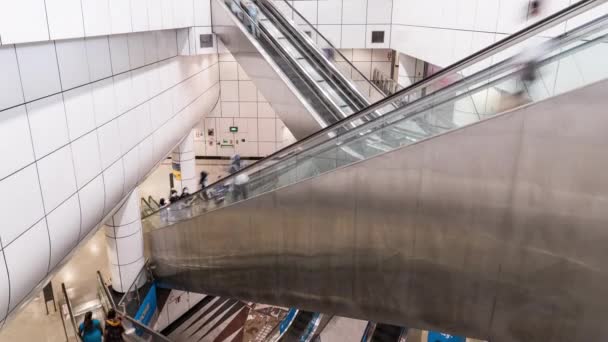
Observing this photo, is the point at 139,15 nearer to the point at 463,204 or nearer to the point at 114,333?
the point at 114,333

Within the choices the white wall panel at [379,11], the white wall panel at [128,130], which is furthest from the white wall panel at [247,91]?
the white wall panel at [128,130]

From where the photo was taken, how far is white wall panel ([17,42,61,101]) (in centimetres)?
461

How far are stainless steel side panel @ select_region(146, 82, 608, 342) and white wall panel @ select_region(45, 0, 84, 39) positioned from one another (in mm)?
3348

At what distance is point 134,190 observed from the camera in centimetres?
893

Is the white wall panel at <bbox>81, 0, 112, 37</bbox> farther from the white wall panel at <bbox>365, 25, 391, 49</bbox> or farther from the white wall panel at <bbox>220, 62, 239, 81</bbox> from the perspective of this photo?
the white wall panel at <bbox>220, 62, 239, 81</bbox>

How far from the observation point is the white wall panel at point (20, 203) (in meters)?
4.21

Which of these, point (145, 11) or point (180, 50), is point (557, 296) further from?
point (180, 50)

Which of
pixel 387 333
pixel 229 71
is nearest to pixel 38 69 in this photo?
pixel 387 333

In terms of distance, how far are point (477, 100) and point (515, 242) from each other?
1545mm

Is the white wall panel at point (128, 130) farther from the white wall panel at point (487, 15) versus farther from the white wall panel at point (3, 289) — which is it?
the white wall panel at point (487, 15)

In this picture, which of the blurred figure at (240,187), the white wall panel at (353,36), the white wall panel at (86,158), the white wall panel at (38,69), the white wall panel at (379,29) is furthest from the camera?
the white wall panel at (353,36)

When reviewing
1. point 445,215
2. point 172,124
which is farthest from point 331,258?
point 172,124

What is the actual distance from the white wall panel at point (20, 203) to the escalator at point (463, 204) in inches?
120

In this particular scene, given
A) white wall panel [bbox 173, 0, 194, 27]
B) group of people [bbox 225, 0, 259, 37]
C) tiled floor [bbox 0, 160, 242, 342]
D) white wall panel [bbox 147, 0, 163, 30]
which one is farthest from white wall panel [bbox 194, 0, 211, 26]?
tiled floor [bbox 0, 160, 242, 342]
